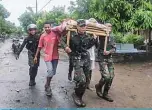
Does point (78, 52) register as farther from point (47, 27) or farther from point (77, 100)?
→ point (47, 27)

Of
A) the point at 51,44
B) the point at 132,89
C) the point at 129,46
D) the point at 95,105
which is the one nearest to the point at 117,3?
the point at 129,46

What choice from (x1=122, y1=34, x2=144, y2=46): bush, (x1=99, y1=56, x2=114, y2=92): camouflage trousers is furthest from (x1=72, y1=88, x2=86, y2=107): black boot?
(x1=122, y1=34, x2=144, y2=46): bush

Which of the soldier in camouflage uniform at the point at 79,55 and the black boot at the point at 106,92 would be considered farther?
the black boot at the point at 106,92

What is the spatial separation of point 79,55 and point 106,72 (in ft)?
2.77

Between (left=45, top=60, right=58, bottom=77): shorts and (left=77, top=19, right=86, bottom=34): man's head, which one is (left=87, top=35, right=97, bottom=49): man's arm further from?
(left=45, top=60, right=58, bottom=77): shorts

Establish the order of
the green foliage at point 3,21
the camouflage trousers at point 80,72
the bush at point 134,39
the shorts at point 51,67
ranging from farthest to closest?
the green foliage at point 3,21 → the bush at point 134,39 → the shorts at point 51,67 → the camouflage trousers at point 80,72

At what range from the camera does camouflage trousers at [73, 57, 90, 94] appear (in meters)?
7.16

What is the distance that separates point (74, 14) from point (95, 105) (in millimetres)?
10842

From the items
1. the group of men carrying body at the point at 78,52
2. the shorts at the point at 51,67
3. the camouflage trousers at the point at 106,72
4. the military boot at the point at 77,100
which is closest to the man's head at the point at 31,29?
the group of men carrying body at the point at 78,52

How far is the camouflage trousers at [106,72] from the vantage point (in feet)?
25.5

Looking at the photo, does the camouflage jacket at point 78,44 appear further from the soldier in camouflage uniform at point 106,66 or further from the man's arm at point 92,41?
the soldier in camouflage uniform at point 106,66

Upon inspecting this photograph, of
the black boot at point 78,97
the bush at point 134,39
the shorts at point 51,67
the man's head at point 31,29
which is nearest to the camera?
the black boot at point 78,97

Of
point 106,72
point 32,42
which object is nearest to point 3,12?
point 32,42

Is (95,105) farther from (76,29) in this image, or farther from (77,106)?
(76,29)
